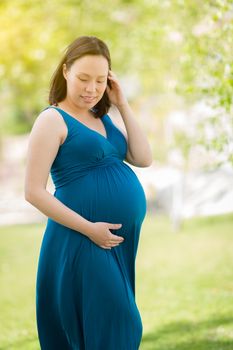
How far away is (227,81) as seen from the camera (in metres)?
3.56

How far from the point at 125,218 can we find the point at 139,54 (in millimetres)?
7997

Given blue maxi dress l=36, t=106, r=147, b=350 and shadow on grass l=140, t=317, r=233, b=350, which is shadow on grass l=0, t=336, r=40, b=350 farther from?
blue maxi dress l=36, t=106, r=147, b=350

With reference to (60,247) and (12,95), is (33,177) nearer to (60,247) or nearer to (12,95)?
(60,247)

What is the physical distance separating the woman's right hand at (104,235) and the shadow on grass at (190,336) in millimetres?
1670

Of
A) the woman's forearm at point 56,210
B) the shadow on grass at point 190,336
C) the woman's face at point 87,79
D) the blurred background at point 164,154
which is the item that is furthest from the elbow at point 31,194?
the shadow on grass at point 190,336

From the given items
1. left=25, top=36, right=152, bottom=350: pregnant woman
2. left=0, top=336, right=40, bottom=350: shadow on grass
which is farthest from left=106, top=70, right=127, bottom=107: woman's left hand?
left=0, top=336, right=40, bottom=350: shadow on grass

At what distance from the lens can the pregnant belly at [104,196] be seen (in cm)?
268

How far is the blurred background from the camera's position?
4824mm

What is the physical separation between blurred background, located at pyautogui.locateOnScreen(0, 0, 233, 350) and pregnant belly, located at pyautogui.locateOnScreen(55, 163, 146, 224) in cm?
60

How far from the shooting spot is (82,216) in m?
2.68

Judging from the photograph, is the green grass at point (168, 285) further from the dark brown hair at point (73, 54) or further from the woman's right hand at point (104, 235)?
the dark brown hair at point (73, 54)

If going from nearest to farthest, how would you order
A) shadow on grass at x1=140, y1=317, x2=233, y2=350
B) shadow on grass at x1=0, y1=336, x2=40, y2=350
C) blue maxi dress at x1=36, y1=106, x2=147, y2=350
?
1. blue maxi dress at x1=36, y1=106, x2=147, y2=350
2. shadow on grass at x1=140, y1=317, x2=233, y2=350
3. shadow on grass at x1=0, y1=336, x2=40, y2=350

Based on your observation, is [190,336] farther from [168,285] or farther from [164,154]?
[164,154]

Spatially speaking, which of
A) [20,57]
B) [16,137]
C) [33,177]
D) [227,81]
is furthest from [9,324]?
[16,137]
